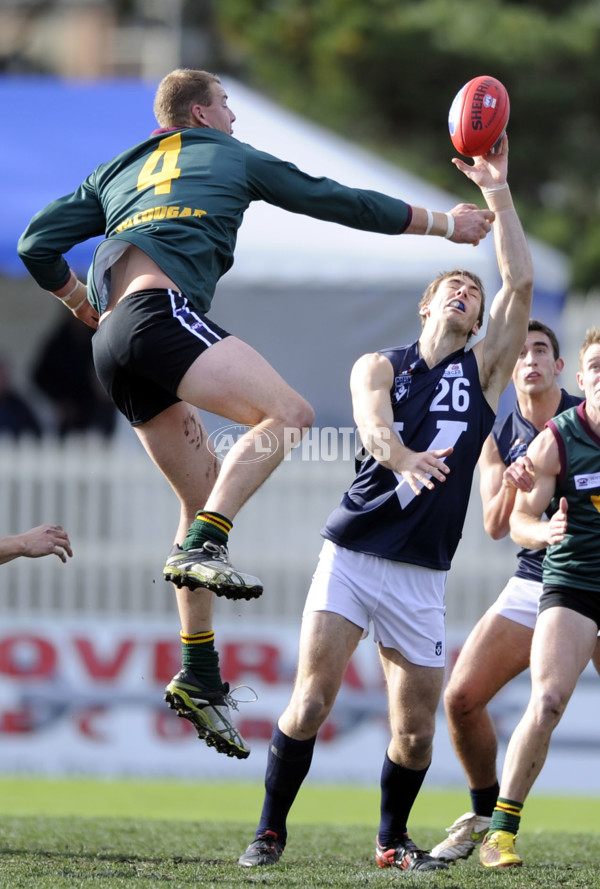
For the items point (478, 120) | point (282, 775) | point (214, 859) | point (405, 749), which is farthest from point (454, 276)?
point (214, 859)

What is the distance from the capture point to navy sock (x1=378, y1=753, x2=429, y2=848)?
5.73m

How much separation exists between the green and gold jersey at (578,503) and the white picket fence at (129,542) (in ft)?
15.1

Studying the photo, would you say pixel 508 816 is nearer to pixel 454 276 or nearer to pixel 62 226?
pixel 454 276

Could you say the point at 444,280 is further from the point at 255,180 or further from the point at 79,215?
the point at 79,215

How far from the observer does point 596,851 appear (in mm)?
6508

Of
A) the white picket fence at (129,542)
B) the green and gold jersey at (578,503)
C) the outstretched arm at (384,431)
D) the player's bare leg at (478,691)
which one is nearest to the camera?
the outstretched arm at (384,431)

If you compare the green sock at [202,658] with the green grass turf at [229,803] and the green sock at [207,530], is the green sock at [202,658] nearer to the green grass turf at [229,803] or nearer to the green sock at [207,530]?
the green sock at [207,530]

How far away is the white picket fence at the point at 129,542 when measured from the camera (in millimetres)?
10391

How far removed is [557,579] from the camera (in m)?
5.71

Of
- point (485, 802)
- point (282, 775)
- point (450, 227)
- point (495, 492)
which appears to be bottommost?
point (485, 802)

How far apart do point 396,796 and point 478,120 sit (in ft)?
9.40

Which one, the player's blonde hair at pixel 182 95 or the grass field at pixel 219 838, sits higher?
the player's blonde hair at pixel 182 95

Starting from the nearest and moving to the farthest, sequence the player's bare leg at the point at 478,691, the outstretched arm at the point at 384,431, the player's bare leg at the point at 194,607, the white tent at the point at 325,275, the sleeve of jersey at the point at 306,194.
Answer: the outstretched arm at the point at 384,431 < the sleeve of jersey at the point at 306,194 < the player's bare leg at the point at 194,607 < the player's bare leg at the point at 478,691 < the white tent at the point at 325,275

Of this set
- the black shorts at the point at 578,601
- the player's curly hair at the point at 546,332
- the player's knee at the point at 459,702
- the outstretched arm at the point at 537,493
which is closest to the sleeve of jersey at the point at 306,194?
the outstretched arm at the point at 537,493
